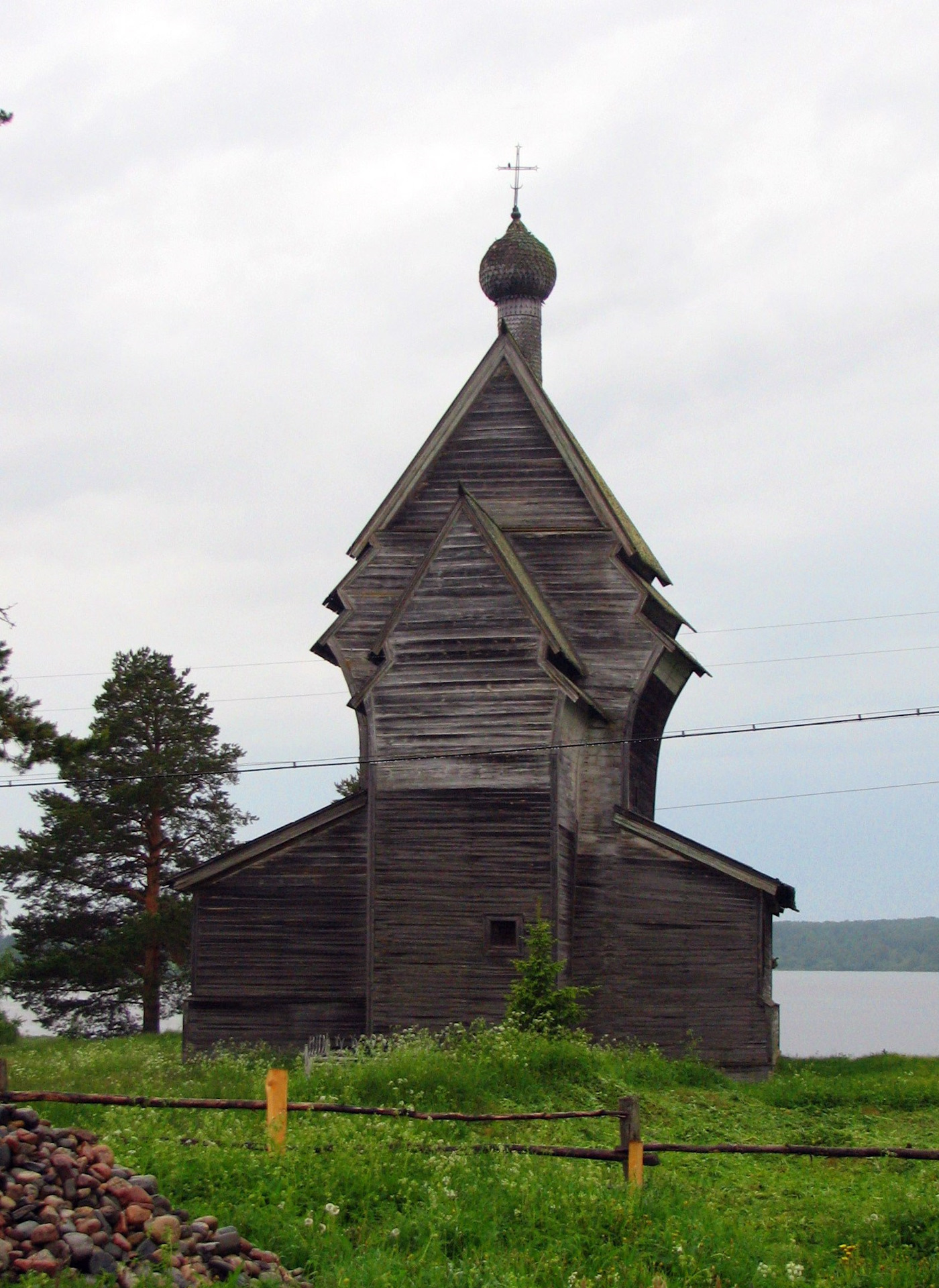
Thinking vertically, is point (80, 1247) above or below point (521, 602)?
below

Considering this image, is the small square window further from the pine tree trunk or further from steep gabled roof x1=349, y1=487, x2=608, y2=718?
the pine tree trunk

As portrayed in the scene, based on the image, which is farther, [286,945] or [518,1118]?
[286,945]

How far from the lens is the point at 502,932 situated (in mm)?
24250

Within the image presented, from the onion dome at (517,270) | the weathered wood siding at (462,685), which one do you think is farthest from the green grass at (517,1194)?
the onion dome at (517,270)

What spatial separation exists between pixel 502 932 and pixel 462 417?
10489 millimetres

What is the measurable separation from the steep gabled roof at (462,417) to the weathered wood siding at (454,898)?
652 centimetres

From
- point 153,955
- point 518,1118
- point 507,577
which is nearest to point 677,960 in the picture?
point 507,577

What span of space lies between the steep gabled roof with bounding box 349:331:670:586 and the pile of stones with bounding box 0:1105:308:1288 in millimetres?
18007

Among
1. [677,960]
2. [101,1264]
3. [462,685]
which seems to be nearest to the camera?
[101,1264]

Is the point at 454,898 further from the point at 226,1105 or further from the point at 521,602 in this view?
the point at 226,1105

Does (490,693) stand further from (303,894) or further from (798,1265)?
(798,1265)

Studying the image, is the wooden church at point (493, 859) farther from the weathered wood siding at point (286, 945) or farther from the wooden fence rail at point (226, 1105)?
the wooden fence rail at point (226, 1105)

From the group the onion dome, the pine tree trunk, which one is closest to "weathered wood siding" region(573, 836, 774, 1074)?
the onion dome

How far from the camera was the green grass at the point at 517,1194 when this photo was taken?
10.8 m
